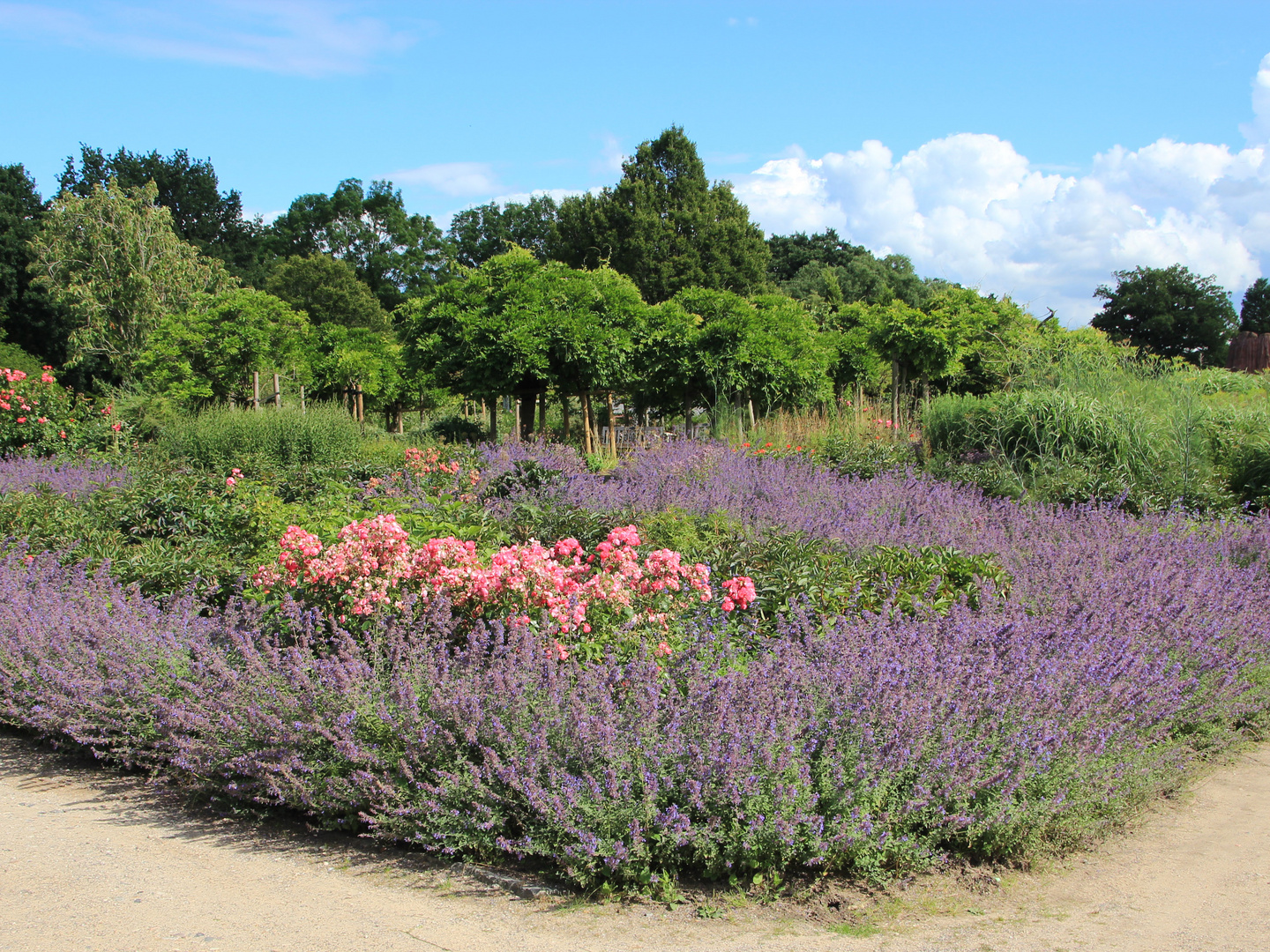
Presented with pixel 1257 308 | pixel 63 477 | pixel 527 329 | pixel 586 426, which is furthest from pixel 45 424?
pixel 1257 308

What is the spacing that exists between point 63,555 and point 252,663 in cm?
304

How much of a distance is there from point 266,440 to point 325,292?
28.4m

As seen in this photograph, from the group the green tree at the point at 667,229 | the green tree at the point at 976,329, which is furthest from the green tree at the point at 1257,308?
the green tree at the point at 976,329

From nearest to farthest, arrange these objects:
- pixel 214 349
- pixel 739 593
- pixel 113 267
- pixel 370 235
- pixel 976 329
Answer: pixel 739 593 → pixel 976 329 → pixel 214 349 → pixel 113 267 → pixel 370 235

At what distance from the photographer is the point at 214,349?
16.9 m

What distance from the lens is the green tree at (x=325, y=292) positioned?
37406 mm

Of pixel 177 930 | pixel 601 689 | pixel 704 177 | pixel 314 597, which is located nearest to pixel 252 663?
pixel 314 597

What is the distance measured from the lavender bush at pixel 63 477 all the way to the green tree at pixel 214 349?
698 cm

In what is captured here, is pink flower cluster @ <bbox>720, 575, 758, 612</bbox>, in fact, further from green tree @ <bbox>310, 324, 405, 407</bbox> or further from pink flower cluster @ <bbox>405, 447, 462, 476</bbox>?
green tree @ <bbox>310, 324, 405, 407</bbox>

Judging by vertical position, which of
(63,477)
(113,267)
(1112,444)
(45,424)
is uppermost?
(113,267)

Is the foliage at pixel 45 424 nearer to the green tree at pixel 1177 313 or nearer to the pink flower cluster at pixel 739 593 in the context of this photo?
the pink flower cluster at pixel 739 593

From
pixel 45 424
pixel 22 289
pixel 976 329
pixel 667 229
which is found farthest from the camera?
pixel 22 289

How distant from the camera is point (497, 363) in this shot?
13055mm

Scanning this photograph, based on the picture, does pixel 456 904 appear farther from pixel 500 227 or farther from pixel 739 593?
pixel 500 227
